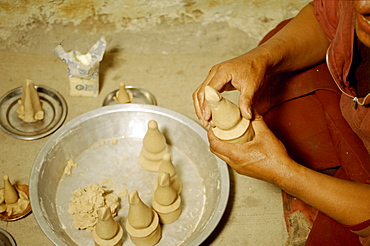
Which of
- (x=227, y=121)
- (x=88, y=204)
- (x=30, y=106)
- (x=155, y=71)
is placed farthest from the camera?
(x=155, y=71)

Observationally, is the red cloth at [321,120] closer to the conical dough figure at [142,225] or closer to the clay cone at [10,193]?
the conical dough figure at [142,225]

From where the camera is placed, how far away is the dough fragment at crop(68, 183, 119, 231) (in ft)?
7.14

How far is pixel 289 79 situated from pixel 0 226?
1.79m

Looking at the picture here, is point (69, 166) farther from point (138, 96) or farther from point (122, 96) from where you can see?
point (138, 96)

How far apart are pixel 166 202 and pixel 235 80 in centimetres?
75

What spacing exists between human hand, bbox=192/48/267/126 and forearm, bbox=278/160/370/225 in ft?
1.21

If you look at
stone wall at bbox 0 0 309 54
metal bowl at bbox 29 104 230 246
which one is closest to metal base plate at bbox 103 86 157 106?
metal bowl at bbox 29 104 230 246

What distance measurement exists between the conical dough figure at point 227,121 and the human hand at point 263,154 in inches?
1.2

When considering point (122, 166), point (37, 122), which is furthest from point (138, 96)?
point (37, 122)

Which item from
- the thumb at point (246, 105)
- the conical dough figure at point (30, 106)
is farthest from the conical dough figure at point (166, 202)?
the conical dough figure at point (30, 106)

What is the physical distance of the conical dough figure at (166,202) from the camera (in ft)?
6.72

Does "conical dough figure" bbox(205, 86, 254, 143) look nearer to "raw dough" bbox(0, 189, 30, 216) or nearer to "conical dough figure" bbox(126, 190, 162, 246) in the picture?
"conical dough figure" bbox(126, 190, 162, 246)

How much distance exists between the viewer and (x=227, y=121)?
1.62 m

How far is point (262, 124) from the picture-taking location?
172cm
